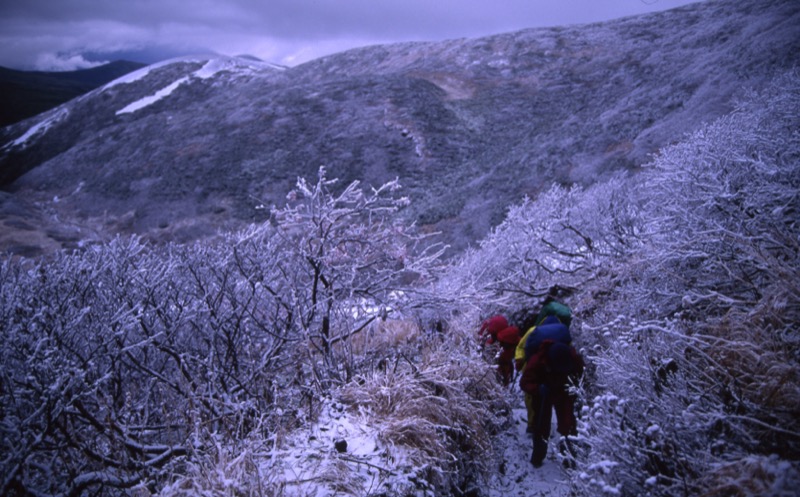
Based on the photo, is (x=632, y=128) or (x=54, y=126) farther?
(x=54, y=126)

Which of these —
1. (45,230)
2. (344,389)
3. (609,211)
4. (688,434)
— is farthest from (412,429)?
(45,230)

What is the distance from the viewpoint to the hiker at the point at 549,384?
3.94m

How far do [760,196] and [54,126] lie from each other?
5438 cm

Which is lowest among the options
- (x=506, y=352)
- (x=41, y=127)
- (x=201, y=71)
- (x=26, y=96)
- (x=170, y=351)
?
(x=506, y=352)

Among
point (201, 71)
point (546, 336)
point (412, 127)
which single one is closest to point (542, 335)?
point (546, 336)

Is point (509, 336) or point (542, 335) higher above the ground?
point (542, 335)

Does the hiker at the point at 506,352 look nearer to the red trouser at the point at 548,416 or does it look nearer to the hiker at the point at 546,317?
the hiker at the point at 546,317

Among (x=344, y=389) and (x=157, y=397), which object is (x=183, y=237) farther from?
(x=344, y=389)

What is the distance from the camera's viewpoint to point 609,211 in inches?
328

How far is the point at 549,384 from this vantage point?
405 cm

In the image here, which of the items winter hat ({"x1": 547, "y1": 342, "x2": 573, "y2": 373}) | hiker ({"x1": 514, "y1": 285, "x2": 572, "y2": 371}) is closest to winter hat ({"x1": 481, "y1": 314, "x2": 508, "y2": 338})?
hiker ({"x1": 514, "y1": 285, "x2": 572, "y2": 371})

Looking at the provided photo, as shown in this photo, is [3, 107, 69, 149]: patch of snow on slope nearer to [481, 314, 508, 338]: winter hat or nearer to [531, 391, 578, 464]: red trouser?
[481, 314, 508, 338]: winter hat

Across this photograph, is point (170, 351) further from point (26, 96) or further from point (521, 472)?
point (26, 96)

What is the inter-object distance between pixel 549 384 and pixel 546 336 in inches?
18.5
